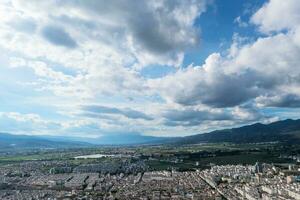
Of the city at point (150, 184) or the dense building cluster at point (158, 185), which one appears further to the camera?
the city at point (150, 184)

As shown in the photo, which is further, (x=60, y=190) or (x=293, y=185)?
(x=60, y=190)

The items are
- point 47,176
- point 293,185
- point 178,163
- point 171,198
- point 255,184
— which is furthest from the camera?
point 178,163

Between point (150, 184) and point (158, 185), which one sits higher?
point (150, 184)

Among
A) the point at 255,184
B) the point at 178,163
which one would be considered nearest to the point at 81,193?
the point at 255,184

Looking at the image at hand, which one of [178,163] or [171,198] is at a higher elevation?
[178,163]

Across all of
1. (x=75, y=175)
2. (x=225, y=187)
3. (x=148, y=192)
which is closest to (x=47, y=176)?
(x=75, y=175)

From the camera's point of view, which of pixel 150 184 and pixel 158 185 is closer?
pixel 158 185

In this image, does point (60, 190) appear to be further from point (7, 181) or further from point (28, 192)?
point (7, 181)

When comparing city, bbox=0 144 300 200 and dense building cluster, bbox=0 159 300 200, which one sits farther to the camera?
city, bbox=0 144 300 200

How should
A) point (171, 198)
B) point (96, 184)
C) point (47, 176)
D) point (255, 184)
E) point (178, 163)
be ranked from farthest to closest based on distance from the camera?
1. point (178, 163)
2. point (47, 176)
3. point (96, 184)
4. point (255, 184)
5. point (171, 198)
